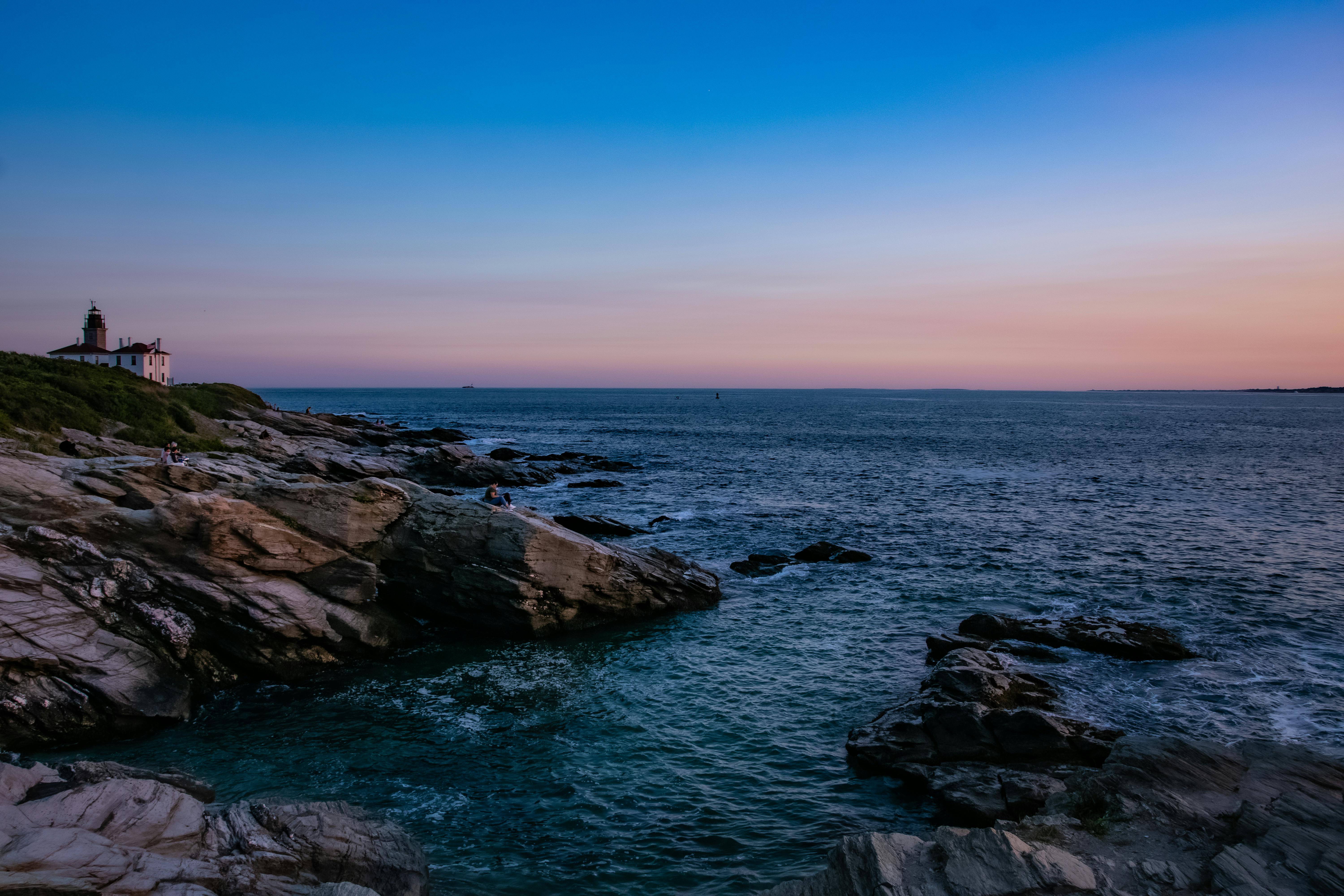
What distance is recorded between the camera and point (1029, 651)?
24.7 metres

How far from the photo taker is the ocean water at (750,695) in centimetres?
1565

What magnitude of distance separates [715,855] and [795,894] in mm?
3486

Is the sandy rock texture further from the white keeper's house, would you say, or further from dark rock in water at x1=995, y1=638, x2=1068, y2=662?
the white keeper's house

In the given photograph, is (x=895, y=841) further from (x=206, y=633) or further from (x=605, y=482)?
(x=605, y=482)

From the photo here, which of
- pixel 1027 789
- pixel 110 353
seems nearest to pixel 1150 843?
pixel 1027 789

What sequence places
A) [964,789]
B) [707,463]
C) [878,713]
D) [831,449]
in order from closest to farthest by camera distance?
[964,789], [878,713], [707,463], [831,449]

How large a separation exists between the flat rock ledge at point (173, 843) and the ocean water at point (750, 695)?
4.36 feet

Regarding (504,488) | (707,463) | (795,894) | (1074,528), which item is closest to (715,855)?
(795,894)

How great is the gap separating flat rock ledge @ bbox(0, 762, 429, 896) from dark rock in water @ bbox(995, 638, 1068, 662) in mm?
19217

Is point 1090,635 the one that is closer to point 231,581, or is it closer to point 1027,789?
point 1027,789

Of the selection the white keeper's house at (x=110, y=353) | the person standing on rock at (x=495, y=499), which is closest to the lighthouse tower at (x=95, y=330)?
the white keeper's house at (x=110, y=353)

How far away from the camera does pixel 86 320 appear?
84375mm

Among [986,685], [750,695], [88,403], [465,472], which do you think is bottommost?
[750,695]

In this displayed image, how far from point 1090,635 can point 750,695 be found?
12.6 m
